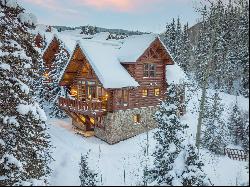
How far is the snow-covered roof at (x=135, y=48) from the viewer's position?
32.1m

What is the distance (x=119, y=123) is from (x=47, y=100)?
1468 centimetres

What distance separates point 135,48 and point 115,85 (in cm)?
625

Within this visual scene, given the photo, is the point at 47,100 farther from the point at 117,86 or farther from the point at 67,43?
the point at 117,86

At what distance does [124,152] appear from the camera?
28.2m

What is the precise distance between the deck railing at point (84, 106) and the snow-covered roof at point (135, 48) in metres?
5.59

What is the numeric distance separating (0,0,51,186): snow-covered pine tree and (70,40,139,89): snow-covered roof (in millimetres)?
13256

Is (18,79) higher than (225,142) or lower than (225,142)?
higher

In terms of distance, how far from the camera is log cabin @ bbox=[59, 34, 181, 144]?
30.2 meters

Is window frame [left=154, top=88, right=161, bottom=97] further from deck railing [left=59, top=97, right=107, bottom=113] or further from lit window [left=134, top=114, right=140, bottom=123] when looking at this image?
deck railing [left=59, top=97, right=107, bottom=113]

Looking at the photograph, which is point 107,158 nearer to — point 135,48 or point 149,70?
point 149,70

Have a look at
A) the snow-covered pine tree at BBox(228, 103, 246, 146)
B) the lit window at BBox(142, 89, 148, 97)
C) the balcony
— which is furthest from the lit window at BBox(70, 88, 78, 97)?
the snow-covered pine tree at BBox(228, 103, 246, 146)

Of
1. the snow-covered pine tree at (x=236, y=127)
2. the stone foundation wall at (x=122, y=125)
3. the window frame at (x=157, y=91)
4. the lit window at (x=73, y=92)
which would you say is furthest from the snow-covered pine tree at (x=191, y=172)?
the lit window at (x=73, y=92)

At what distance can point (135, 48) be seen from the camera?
33312mm

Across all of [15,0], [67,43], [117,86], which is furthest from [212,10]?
[67,43]
